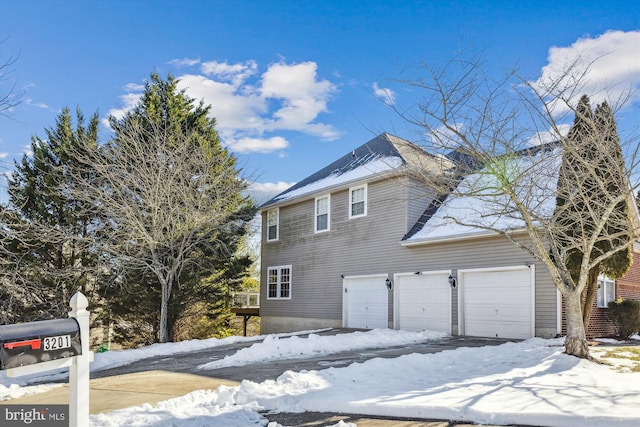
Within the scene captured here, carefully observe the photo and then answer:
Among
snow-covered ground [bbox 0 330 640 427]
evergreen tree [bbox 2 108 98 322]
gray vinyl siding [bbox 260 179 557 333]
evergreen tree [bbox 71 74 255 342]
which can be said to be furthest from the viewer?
evergreen tree [bbox 2 108 98 322]

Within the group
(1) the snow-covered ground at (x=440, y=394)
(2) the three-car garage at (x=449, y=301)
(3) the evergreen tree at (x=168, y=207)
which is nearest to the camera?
(1) the snow-covered ground at (x=440, y=394)

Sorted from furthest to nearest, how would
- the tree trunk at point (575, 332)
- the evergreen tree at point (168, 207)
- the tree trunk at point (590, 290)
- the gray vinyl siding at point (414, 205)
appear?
the gray vinyl siding at point (414, 205) < the evergreen tree at point (168, 207) < the tree trunk at point (590, 290) < the tree trunk at point (575, 332)

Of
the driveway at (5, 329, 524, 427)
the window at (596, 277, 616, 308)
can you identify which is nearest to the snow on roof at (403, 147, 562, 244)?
the driveway at (5, 329, 524, 427)

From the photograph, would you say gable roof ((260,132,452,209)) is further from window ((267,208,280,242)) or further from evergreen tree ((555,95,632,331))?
evergreen tree ((555,95,632,331))

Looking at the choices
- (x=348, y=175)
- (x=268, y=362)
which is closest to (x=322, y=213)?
(x=348, y=175)

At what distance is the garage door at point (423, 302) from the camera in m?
→ 15.4

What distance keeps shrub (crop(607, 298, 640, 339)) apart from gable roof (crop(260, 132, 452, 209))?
681cm

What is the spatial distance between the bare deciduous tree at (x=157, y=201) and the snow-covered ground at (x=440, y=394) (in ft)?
29.1

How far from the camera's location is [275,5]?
14320mm

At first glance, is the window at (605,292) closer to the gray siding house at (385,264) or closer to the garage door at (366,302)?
the gray siding house at (385,264)

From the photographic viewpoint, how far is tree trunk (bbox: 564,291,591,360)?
9375 mm

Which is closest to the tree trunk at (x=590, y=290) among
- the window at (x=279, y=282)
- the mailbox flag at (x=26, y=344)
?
the window at (x=279, y=282)

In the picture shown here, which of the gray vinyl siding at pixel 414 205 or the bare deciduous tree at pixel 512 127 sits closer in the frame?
the bare deciduous tree at pixel 512 127

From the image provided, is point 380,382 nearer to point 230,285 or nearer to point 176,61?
point 230,285
